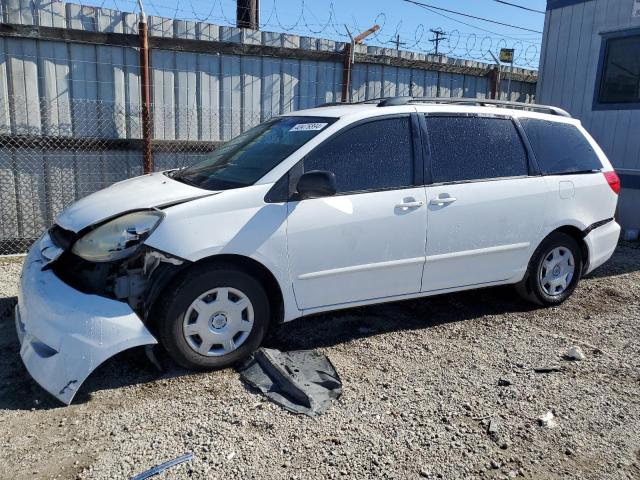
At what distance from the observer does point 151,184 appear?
161 inches

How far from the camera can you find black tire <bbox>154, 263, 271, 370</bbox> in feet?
11.2

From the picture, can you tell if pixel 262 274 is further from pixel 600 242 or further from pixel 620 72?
pixel 620 72

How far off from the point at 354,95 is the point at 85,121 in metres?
3.80

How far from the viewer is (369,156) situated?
13.3 feet

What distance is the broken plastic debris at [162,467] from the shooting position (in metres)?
2.66

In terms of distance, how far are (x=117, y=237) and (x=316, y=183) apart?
50.6 inches

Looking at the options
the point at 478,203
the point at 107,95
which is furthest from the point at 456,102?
the point at 107,95

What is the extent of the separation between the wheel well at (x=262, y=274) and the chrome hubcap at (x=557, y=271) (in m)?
2.44

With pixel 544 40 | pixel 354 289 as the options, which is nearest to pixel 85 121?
pixel 354 289

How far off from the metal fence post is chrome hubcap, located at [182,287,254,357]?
3.84 meters

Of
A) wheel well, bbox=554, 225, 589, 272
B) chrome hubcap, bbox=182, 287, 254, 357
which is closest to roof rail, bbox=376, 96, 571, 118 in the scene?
wheel well, bbox=554, 225, 589, 272

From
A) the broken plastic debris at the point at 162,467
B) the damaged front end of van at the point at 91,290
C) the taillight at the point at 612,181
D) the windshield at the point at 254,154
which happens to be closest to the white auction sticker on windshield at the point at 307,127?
the windshield at the point at 254,154

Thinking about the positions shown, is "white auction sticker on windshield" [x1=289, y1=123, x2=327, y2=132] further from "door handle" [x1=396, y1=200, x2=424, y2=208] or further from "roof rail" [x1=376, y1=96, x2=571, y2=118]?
"door handle" [x1=396, y1=200, x2=424, y2=208]

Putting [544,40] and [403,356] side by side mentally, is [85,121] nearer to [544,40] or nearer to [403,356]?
[403,356]
